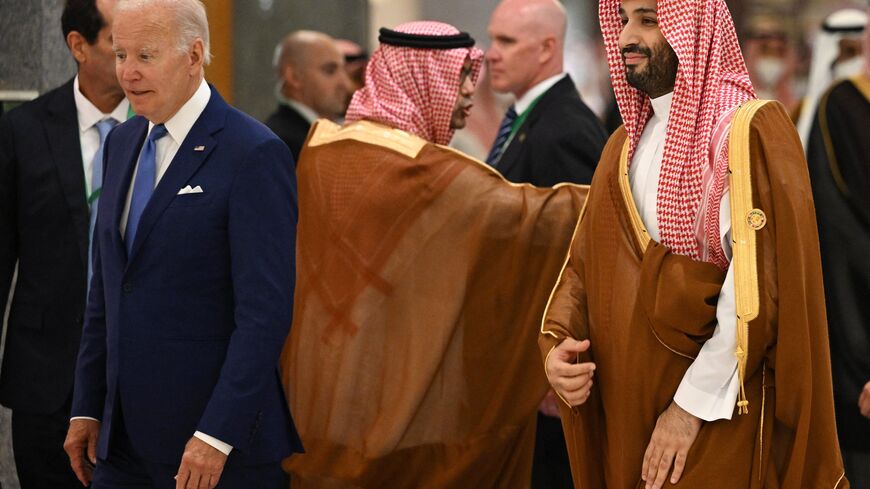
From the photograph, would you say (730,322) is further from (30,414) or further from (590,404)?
(30,414)

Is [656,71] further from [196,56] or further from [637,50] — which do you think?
[196,56]

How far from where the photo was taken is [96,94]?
153 inches

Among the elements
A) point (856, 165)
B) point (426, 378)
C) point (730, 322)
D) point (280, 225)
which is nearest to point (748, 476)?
point (730, 322)

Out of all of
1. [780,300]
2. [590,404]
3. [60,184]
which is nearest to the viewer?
[780,300]

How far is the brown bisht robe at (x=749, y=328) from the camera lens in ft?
8.50

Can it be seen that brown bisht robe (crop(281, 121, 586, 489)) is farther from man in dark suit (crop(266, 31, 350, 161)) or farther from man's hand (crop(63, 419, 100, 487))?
man in dark suit (crop(266, 31, 350, 161))

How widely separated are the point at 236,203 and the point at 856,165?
8.96 feet

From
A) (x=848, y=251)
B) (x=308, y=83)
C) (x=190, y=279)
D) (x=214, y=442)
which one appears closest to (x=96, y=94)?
(x=190, y=279)

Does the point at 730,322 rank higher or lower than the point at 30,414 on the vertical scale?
higher

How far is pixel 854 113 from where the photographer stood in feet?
15.7

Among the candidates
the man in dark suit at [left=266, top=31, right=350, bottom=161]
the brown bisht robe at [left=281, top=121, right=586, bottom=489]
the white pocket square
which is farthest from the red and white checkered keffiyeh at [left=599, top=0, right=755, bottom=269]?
the man in dark suit at [left=266, top=31, right=350, bottom=161]

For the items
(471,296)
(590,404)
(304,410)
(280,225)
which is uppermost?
(280,225)

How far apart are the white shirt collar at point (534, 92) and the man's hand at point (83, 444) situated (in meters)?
2.56

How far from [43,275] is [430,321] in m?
1.17
